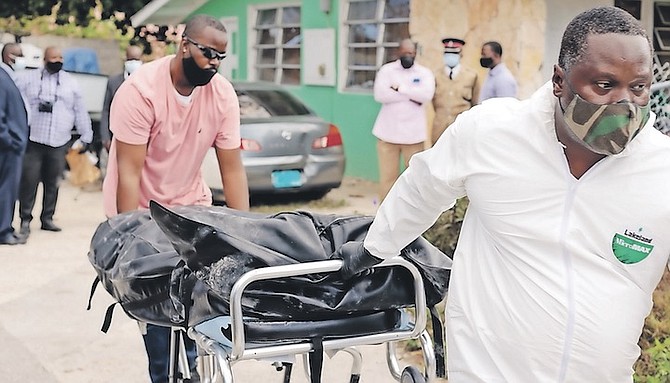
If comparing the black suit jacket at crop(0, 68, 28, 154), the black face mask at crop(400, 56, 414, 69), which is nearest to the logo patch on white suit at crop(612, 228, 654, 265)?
the black suit jacket at crop(0, 68, 28, 154)

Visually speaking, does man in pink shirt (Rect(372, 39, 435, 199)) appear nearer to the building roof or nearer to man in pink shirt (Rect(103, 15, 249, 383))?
man in pink shirt (Rect(103, 15, 249, 383))

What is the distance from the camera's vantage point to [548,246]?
7.60 ft

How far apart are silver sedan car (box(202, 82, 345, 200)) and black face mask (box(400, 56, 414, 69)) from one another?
1432mm

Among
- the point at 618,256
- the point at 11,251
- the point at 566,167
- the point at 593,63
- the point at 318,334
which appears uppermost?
the point at 593,63

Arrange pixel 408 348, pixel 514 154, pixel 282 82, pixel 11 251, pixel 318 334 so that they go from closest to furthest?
pixel 514 154
pixel 318 334
pixel 408 348
pixel 11 251
pixel 282 82

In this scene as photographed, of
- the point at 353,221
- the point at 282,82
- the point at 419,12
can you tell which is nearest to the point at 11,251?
the point at 419,12

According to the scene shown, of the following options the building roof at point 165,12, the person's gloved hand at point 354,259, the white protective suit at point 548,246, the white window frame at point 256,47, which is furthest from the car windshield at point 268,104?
the white protective suit at point 548,246

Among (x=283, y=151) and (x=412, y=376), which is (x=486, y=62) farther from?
(x=412, y=376)

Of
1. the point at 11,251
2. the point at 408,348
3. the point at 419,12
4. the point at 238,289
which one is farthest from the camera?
the point at 419,12

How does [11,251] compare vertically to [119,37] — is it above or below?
below

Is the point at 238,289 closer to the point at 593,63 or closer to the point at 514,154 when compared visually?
the point at 514,154

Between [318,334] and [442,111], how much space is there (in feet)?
24.7

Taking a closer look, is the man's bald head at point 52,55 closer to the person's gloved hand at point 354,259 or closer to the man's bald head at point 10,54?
the man's bald head at point 10,54

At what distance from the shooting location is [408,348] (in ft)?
19.0
